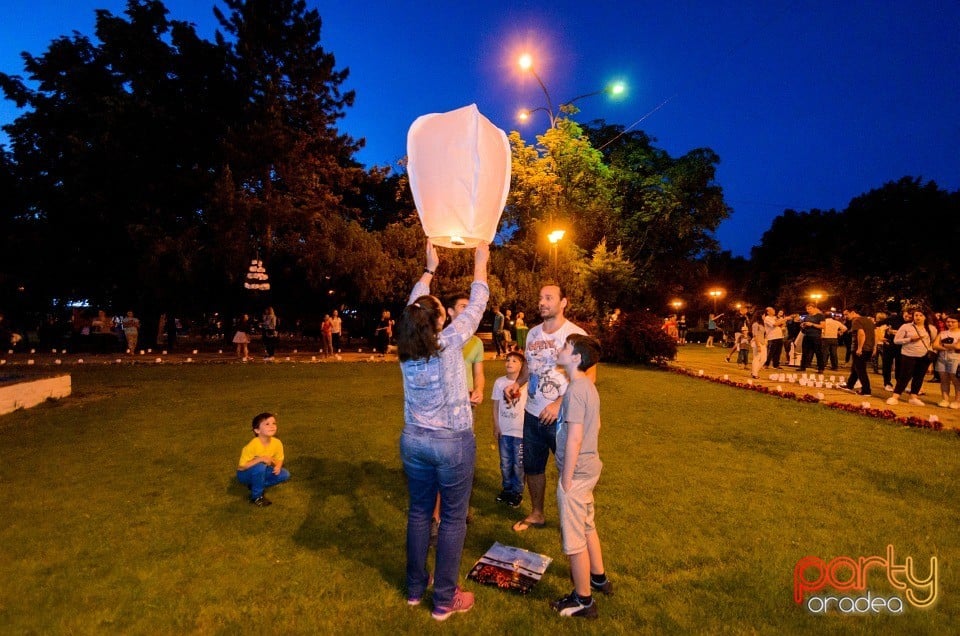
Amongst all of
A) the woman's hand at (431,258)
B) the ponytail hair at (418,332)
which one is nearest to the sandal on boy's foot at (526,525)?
the ponytail hair at (418,332)

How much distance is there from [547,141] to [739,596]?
71.5 ft

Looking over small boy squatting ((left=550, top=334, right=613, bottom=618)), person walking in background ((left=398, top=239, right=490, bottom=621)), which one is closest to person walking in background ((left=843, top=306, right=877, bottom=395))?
small boy squatting ((left=550, top=334, right=613, bottom=618))

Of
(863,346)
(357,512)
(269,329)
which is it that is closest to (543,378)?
(357,512)

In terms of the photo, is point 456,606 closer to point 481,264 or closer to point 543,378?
point 543,378

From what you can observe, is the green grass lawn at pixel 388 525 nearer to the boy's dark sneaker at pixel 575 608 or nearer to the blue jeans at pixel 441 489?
the boy's dark sneaker at pixel 575 608

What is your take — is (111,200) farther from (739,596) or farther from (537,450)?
(739,596)

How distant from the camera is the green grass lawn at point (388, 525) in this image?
352 cm

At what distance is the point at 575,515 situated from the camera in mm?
3330

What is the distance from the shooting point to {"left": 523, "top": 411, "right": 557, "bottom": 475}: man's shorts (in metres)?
4.42

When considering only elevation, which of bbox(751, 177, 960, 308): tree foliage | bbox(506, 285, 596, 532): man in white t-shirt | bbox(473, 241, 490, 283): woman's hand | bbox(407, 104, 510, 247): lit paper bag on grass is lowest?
bbox(506, 285, 596, 532): man in white t-shirt

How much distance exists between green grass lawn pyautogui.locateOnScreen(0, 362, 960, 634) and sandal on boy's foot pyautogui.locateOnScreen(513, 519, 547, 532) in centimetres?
9

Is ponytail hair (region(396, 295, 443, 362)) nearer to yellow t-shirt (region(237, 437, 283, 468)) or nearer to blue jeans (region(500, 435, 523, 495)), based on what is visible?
blue jeans (region(500, 435, 523, 495))

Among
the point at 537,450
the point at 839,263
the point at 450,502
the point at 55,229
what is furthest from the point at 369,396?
the point at 839,263

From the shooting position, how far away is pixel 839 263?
42.6m
